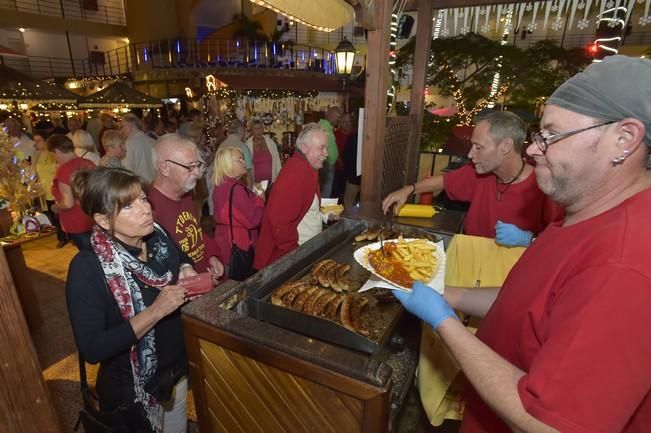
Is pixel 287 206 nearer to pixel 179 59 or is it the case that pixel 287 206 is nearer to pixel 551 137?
pixel 551 137

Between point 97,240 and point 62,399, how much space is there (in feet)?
7.87

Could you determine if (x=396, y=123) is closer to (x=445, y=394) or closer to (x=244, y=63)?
(x=445, y=394)

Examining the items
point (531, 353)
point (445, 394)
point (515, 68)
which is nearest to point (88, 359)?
point (531, 353)

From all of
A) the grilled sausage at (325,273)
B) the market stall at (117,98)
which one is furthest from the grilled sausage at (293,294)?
the market stall at (117,98)

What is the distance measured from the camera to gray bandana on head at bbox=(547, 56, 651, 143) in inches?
38.0

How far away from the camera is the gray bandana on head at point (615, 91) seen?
966 millimetres

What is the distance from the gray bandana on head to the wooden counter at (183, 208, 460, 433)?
3.71 ft

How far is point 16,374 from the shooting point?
791 millimetres

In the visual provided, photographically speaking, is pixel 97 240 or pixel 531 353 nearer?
pixel 531 353

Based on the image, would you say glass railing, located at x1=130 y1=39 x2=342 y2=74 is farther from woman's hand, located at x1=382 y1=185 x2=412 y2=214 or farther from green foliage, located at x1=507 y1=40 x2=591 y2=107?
woman's hand, located at x1=382 y1=185 x2=412 y2=214

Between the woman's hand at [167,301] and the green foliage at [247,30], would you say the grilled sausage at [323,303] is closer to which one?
the woman's hand at [167,301]

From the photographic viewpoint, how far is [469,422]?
154 cm

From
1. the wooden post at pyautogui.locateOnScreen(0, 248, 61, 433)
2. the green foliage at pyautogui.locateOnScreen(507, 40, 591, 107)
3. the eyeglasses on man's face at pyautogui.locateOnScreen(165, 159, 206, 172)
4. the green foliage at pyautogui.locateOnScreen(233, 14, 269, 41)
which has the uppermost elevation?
the green foliage at pyautogui.locateOnScreen(233, 14, 269, 41)

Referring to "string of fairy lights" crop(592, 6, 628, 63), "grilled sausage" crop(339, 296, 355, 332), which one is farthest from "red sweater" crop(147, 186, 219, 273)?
"string of fairy lights" crop(592, 6, 628, 63)
